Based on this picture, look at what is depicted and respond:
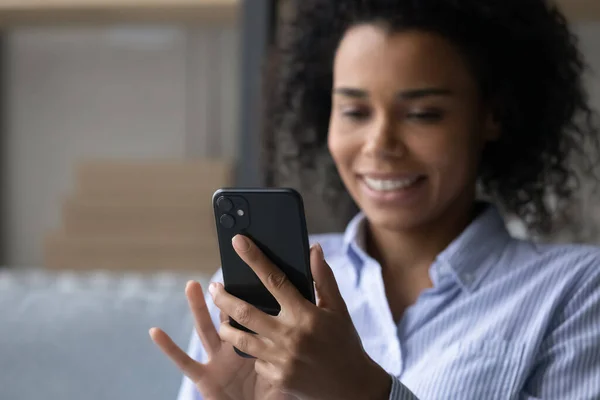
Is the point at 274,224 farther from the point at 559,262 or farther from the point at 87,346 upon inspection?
the point at 87,346

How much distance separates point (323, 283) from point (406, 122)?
303 mm

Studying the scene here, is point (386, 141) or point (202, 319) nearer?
point (202, 319)

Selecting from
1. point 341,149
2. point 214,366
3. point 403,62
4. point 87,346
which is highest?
point 403,62

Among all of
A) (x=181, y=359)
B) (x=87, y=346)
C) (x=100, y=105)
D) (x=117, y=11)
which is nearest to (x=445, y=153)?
(x=181, y=359)

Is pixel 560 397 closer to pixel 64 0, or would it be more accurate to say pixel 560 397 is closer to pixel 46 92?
pixel 64 0

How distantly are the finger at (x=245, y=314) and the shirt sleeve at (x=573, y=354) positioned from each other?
34cm

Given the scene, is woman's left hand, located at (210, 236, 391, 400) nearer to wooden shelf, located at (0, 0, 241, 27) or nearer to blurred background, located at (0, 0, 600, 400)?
blurred background, located at (0, 0, 600, 400)

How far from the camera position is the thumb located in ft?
2.38

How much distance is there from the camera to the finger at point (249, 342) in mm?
707

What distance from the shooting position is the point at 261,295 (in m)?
0.76

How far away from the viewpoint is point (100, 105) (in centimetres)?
210

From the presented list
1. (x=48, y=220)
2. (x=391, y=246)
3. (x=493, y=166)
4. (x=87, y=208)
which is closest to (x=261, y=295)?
(x=391, y=246)

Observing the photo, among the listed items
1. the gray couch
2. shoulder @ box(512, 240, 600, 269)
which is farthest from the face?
the gray couch

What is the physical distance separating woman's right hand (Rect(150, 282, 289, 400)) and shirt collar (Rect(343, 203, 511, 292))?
26cm
